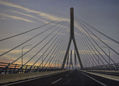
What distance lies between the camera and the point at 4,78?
55.8 ft

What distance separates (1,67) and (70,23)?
34.9 metres

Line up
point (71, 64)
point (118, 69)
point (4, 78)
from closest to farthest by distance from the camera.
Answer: point (4, 78) → point (118, 69) → point (71, 64)

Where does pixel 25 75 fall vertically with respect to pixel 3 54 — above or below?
below

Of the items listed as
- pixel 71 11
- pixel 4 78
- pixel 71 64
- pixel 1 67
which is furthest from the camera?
pixel 71 64

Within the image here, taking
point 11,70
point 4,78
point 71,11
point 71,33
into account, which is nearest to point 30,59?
point 11,70

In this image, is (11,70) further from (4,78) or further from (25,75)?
(4,78)

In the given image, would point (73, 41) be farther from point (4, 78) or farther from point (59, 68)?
point (4, 78)

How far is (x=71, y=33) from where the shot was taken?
5922 centimetres

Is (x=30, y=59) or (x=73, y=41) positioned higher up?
(x=73, y=41)

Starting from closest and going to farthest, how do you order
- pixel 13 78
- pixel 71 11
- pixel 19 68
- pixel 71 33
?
1. pixel 13 78
2. pixel 19 68
3. pixel 71 11
4. pixel 71 33

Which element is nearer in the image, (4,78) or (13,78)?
(4,78)

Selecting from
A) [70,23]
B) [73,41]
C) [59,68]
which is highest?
[70,23]

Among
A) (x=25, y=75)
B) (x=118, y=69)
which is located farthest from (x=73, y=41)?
(x=25, y=75)

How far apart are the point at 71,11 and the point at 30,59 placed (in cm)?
2686
